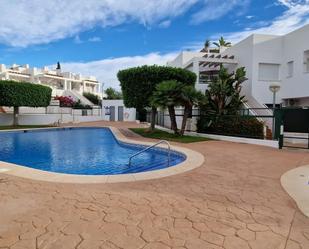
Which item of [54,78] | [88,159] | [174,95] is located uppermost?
[54,78]

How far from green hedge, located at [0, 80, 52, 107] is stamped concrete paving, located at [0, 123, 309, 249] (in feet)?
74.2

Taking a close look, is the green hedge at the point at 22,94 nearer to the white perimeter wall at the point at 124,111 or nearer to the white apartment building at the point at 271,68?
the white perimeter wall at the point at 124,111

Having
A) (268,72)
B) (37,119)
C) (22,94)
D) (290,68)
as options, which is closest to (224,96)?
(268,72)

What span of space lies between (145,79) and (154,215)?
49.3 feet

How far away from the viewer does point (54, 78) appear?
64.3m

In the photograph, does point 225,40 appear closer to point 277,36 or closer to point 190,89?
point 277,36

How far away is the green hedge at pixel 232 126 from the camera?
49.9 ft

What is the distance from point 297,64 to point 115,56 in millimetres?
26836

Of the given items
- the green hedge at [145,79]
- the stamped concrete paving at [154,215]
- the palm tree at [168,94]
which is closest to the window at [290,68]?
the green hedge at [145,79]

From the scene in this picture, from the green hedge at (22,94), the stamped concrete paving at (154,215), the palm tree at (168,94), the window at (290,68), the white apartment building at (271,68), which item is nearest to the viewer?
the stamped concrete paving at (154,215)

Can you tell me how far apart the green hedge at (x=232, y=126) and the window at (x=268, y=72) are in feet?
20.4

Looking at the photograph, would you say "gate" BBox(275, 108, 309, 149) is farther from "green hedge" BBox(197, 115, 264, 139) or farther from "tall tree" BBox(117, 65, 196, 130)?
"tall tree" BBox(117, 65, 196, 130)

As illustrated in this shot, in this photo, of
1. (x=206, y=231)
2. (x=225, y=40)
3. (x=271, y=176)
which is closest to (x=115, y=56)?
(x=225, y=40)

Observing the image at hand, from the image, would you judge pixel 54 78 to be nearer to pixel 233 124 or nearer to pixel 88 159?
pixel 233 124
